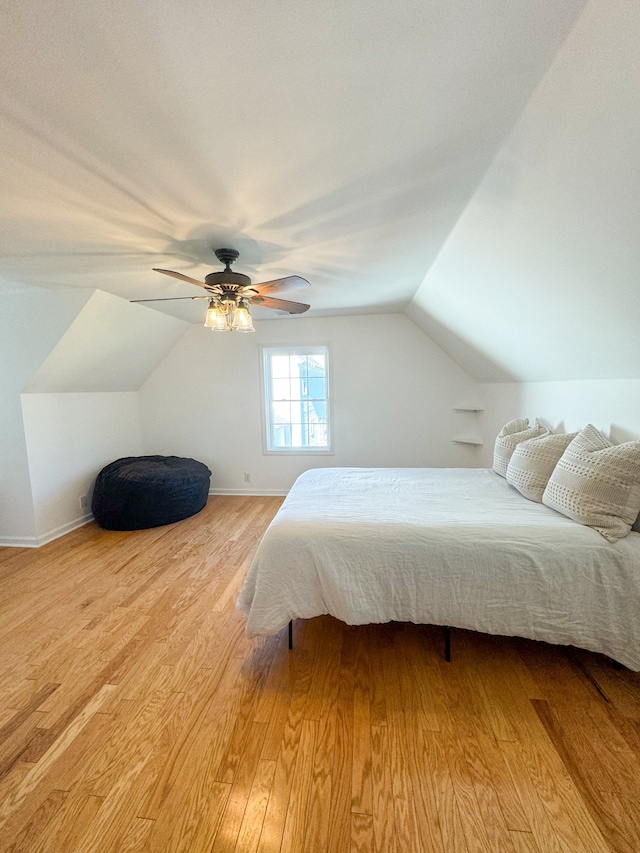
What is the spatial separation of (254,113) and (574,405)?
258 cm

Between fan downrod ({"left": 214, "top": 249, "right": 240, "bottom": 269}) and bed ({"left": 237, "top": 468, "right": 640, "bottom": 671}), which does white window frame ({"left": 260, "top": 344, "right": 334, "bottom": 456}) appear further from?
bed ({"left": 237, "top": 468, "right": 640, "bottom": 671})

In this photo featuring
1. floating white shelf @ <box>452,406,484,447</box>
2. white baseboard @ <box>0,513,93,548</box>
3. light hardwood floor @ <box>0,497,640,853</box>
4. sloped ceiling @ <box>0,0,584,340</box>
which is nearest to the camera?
sloped ceiling @ <box>0,0,584,340</box>

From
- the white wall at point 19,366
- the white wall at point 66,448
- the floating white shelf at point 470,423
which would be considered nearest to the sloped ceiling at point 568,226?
the floating white shelf at point 470,423

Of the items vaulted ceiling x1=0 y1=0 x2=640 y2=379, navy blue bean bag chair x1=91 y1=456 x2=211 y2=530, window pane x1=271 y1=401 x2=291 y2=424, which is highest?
vaulted ceiling x1=0 y1=0 x2=640 y2=379

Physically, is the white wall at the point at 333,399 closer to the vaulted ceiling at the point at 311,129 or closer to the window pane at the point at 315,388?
the window pane at the point at 315,388

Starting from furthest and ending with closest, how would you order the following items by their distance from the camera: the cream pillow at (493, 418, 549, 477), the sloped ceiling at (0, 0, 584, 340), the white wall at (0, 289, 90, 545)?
the white wall at (0, 289, 90, 545)
the cream pillow at (493, 418, 549, 477)
the sloped ceiling at (0, 0, 584, 340)

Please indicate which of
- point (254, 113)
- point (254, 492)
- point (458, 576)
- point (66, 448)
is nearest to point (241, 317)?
point (254, 113)

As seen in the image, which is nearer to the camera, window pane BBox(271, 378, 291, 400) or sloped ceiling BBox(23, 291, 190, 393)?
sloped ceiling BBox(23, 291, 190, 393)

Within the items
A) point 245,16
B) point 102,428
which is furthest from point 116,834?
point 102,428

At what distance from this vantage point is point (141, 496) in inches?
136

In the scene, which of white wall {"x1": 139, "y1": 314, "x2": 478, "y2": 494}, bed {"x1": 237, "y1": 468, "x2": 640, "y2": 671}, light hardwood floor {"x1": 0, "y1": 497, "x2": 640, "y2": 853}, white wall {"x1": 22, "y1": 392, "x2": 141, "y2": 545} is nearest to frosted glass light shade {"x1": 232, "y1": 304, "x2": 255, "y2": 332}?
bed {"x1": 237, "y1": 468, "x2": 640, "y2": 671}

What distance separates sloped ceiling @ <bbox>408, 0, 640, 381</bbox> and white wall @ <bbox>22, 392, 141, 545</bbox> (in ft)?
12.4

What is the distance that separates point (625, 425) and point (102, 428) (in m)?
4.79

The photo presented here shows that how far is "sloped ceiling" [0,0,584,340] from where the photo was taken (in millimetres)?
850
